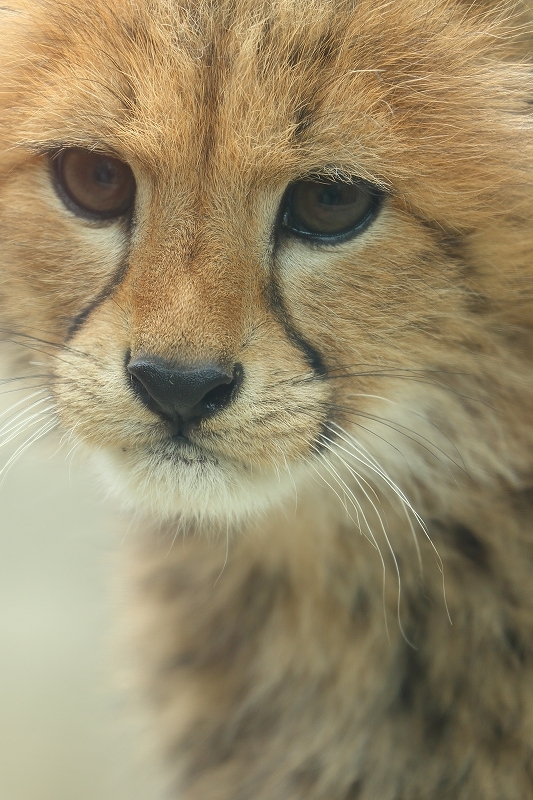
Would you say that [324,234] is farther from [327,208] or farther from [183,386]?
[183,386]

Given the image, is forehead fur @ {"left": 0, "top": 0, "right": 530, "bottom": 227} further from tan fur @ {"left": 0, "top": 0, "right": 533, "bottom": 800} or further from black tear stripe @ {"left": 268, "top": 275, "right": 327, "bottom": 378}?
black tear stripe @ {"left": 268, "top": 275, "right": 327, "bottom": 378}

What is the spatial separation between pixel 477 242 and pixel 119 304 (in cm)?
38

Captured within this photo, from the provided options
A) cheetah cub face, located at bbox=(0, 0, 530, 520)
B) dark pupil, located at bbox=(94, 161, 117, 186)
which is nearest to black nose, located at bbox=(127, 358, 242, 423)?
cheetah cub face, located at bbox=(0, 0, 530, 520)

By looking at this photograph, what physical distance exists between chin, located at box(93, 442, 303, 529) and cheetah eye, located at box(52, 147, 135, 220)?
0.27 m

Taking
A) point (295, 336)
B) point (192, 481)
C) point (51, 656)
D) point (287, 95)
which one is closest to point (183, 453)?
point (192, 481)

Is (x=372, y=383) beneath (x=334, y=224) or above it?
beneath

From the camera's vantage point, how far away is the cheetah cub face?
1.07m

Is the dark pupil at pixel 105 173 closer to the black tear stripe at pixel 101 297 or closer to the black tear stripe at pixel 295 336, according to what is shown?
the black tear stripe at pixel 101 297

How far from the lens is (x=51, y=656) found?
236 centimetres

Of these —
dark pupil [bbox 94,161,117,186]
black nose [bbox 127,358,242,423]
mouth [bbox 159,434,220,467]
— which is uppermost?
dark pupil [bbox 94,161,117,186]

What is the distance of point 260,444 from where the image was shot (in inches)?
43.9

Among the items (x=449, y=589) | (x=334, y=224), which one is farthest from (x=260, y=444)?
(x=449, y=589)

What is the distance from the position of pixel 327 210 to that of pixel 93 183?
0.86ft

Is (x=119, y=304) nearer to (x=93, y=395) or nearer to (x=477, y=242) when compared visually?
(x=93, y=395)
